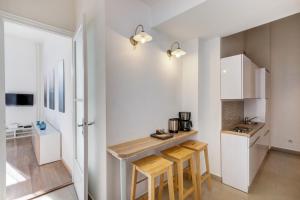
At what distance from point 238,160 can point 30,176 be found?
3.47 metres

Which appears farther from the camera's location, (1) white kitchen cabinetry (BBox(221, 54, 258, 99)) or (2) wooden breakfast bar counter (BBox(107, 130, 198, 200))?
(1) white kitchen cabinetry (BBox(221, 54, 258, 99))

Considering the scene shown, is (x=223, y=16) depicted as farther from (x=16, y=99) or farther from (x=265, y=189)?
(x=16, y=99)

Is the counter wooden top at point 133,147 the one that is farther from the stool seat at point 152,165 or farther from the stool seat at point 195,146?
the stool seat at point 195,146

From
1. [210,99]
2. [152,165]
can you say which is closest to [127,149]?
[152,165]

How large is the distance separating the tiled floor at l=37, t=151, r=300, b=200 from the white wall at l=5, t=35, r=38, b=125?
4.20m

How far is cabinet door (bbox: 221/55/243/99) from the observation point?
2.31 meters

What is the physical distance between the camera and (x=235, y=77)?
7.67ft

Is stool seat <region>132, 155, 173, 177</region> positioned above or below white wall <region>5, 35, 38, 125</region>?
below

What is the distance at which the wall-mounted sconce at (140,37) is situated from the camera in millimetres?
1759

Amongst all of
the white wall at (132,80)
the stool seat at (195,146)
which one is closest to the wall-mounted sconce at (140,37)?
the white wall at (132,80)

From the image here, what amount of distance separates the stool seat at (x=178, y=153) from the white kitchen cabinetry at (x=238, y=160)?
2.39 ft

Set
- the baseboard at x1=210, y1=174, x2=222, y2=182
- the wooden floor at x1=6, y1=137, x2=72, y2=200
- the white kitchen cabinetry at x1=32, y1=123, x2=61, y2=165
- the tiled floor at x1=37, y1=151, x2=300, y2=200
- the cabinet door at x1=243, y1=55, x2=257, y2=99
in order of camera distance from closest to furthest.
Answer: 1. the tiled floor at x1=37, y1=151, x2=300, y2=200
2. the wooden floor at x1=6, y1=137, x2=72, y2=200
3. the cabinet door at x1=243, y1=55, x2=257, y2=99
4. the baseboard at x1=210, y1=174, x2=222, y2=182
5. the white kitchen cabinetry at x1=32, y1=123, x2=61, y2=165

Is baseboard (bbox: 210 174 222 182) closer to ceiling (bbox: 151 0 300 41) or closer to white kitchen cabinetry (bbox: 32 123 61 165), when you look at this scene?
ceiling (bbox: 151 0 300 41)

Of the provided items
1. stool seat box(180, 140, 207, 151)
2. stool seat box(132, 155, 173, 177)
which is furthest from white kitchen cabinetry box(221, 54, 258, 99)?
stool seat box(132, 155, 173, 177)
